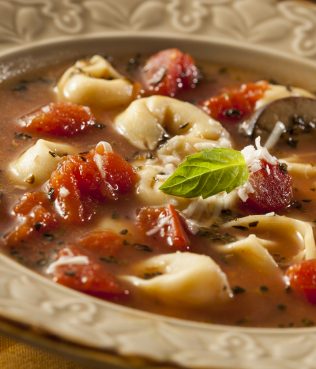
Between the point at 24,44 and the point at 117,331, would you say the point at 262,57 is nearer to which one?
the point at 24,44

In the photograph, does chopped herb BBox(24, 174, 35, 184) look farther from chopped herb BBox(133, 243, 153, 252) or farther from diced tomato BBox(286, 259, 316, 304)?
diced tomato BBox(286, 259, 316, 304)

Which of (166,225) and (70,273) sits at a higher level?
(70,273)

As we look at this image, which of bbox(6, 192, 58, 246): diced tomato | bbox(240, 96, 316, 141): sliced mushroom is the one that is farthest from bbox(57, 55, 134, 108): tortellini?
bbox(6, 192, 58, 246): diced tomato

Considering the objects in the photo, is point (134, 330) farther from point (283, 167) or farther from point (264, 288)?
point (283, 167)

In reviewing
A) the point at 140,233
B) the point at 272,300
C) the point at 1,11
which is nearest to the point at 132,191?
the point at 140,233

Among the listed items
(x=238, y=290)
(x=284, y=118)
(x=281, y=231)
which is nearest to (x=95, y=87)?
(x=284, y=118)

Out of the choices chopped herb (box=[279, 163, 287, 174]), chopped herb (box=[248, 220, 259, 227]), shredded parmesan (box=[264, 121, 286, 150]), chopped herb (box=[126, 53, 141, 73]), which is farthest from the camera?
chopped herb (box=[126, 53, 141, 73])
